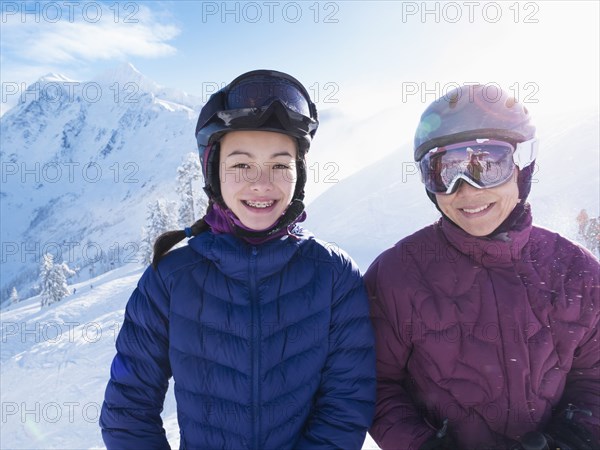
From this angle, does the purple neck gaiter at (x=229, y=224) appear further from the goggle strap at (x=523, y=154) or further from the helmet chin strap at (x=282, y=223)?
the goggle strap at (x=523, y=154)

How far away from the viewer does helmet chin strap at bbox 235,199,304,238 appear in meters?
2.93

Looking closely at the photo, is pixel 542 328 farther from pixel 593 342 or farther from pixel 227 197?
pixel 227 197

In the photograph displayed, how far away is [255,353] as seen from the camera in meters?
2.69

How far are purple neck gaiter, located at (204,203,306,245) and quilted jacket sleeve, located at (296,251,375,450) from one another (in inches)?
18.4

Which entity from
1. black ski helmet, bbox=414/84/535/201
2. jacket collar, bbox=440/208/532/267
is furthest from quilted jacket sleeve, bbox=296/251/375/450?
black ski helmet, bbox=414/84/535/201

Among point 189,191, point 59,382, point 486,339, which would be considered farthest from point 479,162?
point 189,191

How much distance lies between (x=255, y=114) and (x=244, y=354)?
5.24 ft

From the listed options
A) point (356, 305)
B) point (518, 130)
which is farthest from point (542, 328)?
point (518, 130)

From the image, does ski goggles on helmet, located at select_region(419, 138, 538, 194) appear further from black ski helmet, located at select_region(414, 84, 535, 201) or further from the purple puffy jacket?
the purple puffy jacket

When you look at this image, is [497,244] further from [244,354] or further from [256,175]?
[244,354]

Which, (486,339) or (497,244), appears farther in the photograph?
(497,244)

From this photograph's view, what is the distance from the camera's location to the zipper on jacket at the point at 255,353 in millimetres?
2652

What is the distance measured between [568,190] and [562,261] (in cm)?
5526

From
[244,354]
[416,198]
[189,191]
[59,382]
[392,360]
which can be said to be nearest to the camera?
[244,354]
